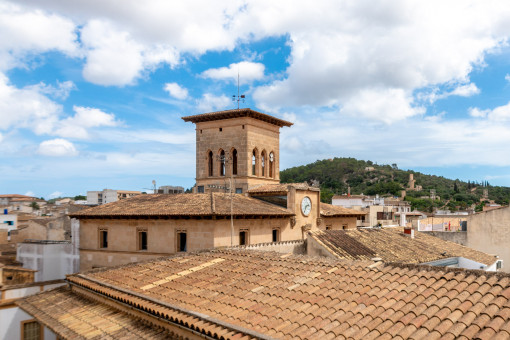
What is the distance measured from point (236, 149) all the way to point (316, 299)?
2222 cm

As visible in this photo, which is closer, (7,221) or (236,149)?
(236,149)

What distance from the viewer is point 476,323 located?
658 cm

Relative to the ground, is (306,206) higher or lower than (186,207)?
lower

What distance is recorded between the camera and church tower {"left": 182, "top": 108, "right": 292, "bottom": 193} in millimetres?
30094

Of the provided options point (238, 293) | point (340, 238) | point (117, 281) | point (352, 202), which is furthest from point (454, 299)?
point (352, 202)

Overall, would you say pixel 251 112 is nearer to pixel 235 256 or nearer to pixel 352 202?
pixel 235 256

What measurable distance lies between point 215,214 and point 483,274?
1324 centimetres

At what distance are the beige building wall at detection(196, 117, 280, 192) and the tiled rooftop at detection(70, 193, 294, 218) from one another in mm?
3660

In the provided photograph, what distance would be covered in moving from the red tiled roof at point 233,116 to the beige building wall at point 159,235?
902 cm

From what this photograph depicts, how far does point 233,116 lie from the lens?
100ft

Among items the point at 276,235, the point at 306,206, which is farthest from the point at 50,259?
the point at 306,206

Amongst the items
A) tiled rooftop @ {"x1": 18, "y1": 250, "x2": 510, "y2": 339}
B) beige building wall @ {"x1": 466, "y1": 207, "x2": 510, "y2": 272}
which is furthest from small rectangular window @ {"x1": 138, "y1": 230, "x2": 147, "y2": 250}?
beige building wall @ {"x1": 466, "y1": 207, "x2": 510, "y2": 272}

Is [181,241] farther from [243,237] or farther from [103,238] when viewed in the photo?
[103,238]

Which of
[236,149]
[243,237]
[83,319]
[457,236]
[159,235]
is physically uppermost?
[236,149]
